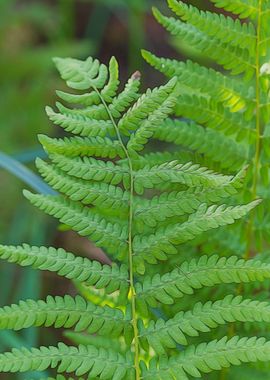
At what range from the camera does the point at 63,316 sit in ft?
3.39

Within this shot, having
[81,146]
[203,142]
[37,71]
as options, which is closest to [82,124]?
[81,146]

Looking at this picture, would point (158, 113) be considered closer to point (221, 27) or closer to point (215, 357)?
point (221, 27)

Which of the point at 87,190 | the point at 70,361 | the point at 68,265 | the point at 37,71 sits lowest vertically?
the point at 70,361

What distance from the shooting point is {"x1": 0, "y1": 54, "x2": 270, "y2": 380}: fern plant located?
3.30ft

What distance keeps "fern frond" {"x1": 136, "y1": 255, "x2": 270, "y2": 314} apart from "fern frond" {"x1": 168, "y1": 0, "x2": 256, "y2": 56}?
1.12ft

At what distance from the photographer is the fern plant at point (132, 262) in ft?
3.30

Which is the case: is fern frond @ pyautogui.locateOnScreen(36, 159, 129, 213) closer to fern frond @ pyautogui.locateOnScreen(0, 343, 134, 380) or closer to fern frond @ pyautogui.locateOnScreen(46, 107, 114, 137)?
fern frond @ pyautogui.locateOnScreen(46, 107, 114, 137)

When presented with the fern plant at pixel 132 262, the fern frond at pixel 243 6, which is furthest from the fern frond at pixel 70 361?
the fern frond at pixel 243 6

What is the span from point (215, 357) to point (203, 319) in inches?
2.1

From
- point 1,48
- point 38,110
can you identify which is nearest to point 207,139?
point 38,110

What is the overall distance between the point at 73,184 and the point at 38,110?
77.0 inches

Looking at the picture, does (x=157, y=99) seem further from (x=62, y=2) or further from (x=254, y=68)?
(x=62, y=2)

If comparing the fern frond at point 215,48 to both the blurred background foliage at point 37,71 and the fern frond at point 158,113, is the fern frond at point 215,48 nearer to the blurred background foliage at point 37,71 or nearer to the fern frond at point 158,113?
the fern frond at point 158,113

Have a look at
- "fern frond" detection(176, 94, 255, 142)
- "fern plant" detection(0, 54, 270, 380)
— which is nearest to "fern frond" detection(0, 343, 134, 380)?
"fern plant" detection(0, 54, 270, 380)
